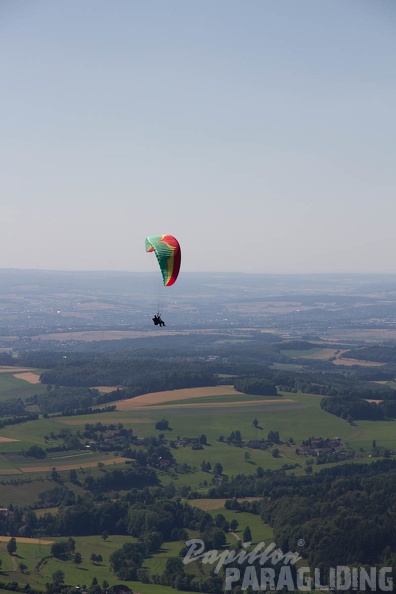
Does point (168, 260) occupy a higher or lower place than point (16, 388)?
higher

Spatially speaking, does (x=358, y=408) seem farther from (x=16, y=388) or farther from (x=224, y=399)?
(x=16, y=388)

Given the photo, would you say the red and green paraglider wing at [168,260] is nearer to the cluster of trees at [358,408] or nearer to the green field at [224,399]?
the cluster of trees at [358,408]

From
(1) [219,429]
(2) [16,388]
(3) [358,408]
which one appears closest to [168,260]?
(1) [219,429]

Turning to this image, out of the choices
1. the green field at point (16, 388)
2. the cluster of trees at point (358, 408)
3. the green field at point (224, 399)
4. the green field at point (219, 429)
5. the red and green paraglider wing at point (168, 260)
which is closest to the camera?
the red and green paraglider wing at point (168, 260)

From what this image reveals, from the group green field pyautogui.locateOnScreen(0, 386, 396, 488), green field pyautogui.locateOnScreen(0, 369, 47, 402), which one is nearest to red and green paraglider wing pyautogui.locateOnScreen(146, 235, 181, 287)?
green field pyautogui.locateOnScreen(0, 386, 396, 488)

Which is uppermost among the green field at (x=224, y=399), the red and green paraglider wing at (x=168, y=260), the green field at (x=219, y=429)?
the red and green paraglider wing at (x=168, y=260)

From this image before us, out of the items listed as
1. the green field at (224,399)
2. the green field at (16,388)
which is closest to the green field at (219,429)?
the green field at (224,399)

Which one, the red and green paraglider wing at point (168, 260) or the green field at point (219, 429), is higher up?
the red and green paraglider wing at point (168, 260)

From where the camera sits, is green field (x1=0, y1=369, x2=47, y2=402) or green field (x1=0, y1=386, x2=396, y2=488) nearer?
green field (x1=0, y1=386, x2=396, y2=488)

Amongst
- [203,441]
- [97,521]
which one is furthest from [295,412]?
[97,521]

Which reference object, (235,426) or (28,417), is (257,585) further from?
(28,417)

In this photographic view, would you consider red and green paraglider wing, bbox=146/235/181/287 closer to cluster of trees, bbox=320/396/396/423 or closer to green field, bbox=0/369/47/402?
cluster of trees, bbox=320/396/396/423
